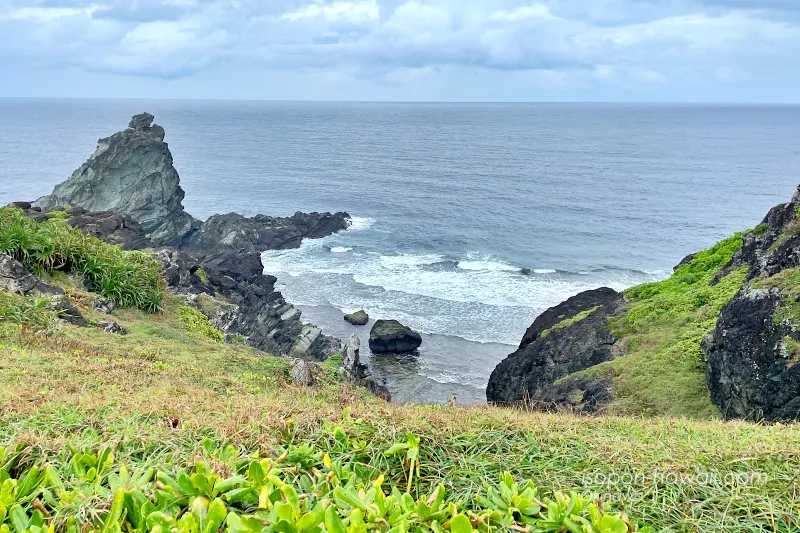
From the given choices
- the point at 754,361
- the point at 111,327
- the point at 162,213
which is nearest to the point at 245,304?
the point at 111,327

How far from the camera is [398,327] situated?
149ft

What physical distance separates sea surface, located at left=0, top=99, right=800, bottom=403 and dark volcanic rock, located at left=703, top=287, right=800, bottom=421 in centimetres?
2061

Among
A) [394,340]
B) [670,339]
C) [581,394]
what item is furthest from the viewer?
[394,340]

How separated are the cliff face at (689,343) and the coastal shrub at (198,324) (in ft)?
38.9

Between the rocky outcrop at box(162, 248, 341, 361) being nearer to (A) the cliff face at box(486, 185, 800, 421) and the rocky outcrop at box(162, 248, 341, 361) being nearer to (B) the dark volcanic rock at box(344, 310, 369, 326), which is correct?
(B) the dark volcanic rock at box(344, 310, 369, 326)

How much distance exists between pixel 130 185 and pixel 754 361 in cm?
6577

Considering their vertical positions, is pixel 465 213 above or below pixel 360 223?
above

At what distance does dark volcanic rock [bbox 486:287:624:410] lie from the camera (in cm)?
2309

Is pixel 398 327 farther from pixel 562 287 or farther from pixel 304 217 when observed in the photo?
pixel 304 217

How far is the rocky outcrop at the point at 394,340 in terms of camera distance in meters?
44.8

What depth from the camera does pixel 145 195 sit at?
67.1 m

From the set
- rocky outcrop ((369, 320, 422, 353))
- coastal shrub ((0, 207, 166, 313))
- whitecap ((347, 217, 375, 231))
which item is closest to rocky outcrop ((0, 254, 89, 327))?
coastal shrub ((0, 207, 166, 313))

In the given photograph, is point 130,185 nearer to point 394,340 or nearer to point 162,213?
point 162,213

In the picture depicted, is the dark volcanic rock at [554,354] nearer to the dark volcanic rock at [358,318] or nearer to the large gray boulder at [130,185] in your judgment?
the dark volcanic rock at [358,318]
